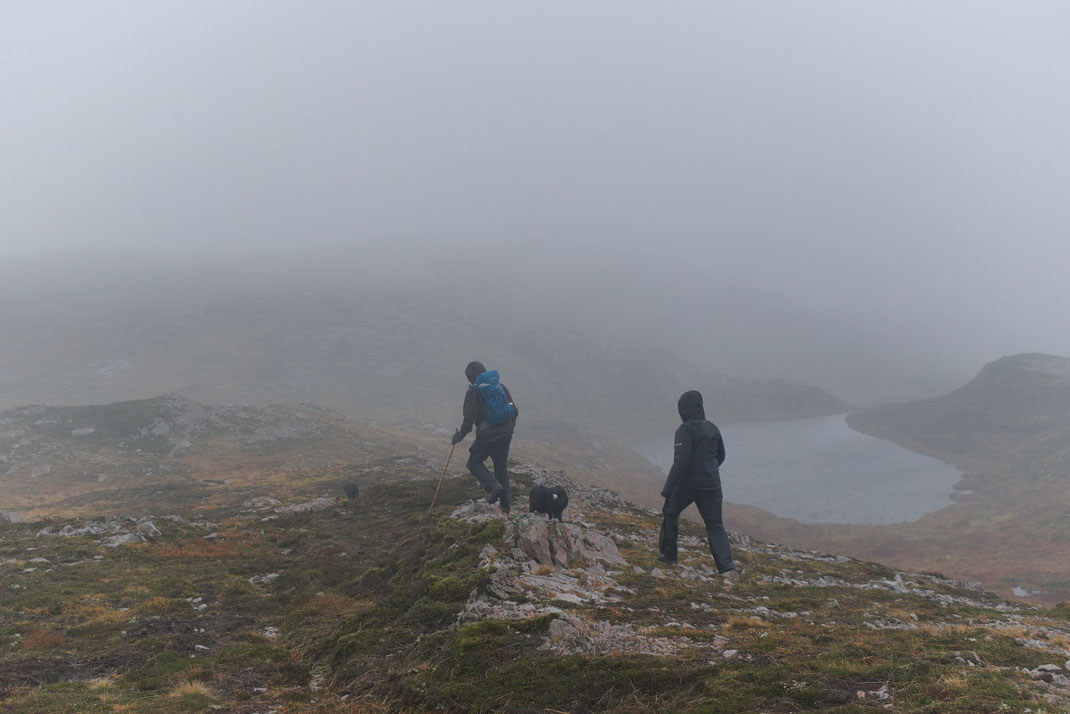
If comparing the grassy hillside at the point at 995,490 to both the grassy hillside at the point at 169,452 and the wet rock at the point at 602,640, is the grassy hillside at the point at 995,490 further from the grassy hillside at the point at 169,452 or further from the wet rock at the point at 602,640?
the wet rock at the point at 602,640

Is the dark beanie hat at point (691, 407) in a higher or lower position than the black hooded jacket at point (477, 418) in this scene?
higher

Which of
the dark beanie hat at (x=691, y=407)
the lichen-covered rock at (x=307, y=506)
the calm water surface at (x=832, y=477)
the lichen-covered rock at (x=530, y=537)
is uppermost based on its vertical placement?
the dark beanie hat at (x=691, y=407)

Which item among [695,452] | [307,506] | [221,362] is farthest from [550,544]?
[221,362]

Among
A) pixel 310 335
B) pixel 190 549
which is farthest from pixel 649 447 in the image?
pixel 190 549

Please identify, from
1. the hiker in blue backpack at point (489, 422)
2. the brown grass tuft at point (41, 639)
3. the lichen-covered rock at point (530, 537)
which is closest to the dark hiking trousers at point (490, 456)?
the hiker in blue backpack at point (489, 422)

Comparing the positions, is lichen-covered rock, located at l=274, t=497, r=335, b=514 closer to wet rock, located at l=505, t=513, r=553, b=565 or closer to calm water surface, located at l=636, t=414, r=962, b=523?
wet rock, located at l=505, t=513, r=553, b=565

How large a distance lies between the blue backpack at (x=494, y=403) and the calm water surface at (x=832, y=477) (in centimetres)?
8931

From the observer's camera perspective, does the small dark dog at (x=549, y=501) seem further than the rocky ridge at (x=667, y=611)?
Yes

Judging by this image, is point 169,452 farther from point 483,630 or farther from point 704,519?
point 483,630

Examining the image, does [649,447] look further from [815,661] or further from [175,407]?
[815,661]

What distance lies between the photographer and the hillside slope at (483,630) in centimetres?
652

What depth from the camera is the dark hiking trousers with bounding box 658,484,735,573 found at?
1402 centimetres

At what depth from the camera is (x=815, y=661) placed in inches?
280

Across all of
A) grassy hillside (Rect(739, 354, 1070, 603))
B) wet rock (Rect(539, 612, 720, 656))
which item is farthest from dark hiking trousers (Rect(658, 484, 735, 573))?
grassy hillside (Rect(739, 354, 1070, 603))
